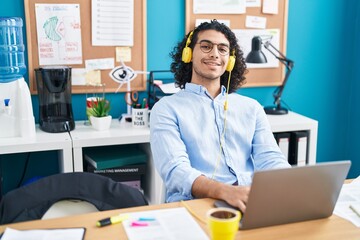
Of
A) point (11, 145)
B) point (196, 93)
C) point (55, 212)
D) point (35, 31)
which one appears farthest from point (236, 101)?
point (35, 31)

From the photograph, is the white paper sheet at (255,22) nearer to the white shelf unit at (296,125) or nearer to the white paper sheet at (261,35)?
the white paper sheet at (261,35)

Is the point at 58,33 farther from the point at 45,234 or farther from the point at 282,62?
the point at 45,234

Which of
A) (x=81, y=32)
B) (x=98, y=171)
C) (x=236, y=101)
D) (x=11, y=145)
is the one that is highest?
(x=81, y=32)

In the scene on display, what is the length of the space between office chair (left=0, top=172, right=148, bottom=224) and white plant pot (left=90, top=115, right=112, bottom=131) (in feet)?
3.70

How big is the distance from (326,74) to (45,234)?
276 centimetres

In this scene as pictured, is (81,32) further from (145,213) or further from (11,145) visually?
(145,213)

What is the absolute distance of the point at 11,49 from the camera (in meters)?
2.53

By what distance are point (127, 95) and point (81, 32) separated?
48 centimetres

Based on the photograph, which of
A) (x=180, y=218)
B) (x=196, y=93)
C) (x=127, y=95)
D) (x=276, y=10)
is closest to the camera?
(x=180, y=218)

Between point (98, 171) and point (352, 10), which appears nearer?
point (98, 171)

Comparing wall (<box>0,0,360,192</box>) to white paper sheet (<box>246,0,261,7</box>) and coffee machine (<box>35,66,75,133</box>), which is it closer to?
white paper sheet (<box>246,0,261,7</box>)

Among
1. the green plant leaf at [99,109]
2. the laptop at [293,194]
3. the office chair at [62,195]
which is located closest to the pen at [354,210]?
the laptop at [293,194]

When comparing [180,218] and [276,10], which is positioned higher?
[276,10]

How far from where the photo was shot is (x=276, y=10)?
3.18 m
